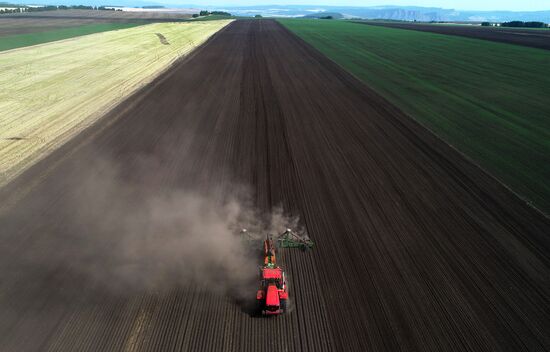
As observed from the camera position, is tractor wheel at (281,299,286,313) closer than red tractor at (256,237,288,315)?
No

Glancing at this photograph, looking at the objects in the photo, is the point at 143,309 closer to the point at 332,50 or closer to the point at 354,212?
the point at 354,212

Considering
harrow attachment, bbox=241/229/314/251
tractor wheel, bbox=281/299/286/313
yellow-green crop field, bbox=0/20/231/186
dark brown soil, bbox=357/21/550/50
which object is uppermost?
dark brown soil, bbox=357/21/550/50

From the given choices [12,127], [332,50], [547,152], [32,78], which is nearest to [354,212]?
[547,152]

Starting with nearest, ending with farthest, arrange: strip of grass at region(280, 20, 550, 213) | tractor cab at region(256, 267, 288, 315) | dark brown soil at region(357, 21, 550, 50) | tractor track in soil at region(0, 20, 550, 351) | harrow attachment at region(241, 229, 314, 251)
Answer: tractor track in soil at region(0, 20, 550, 351) → tractor cab at region(256, 267, 288, 315) → harrow attachment at region(241, 229, 314, 251) → strip of grass at region(280, 20, 550, 213) → dark brown soil at region(357, 21, 550, 50)

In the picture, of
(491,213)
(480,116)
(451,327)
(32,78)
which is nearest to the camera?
(451,327)

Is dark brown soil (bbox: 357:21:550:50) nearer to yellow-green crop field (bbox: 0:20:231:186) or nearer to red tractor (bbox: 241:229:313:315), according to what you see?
yellow-green crop field (bbox: 0:20:231:186)

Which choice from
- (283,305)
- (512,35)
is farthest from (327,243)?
(512,35)

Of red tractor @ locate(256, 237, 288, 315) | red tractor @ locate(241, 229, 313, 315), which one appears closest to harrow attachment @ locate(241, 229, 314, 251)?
red tractor @ locate(241, 229, 313, 315)
